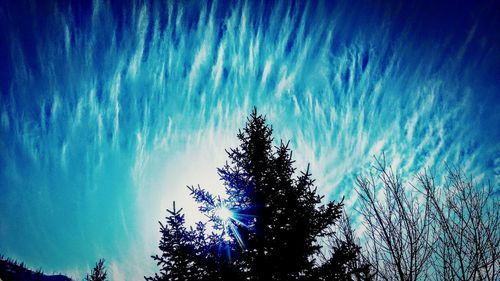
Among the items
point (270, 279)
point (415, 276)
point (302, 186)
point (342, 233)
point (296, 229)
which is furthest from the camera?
point (342, 233)

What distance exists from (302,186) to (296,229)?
1.32 metres

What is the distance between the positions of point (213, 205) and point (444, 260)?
19.2 ft

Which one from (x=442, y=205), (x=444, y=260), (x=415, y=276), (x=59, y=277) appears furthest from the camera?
(x=59, y=277)

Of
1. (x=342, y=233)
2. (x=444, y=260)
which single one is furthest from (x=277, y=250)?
(x=444, y=260)

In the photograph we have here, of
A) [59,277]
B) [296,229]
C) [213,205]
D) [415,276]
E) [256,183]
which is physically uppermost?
[59,277]

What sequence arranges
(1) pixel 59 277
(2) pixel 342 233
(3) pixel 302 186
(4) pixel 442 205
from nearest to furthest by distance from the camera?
(4) pixel 442 205
(3) pixel 302 186
(2) pixel 342 233
(1) pixel 59 277

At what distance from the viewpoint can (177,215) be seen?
6.00 meters

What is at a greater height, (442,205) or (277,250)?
(442,205)

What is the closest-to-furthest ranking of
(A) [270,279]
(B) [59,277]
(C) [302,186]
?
(A) [270,279] → (C) [302,186] → (B) [59,277]

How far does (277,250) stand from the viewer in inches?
223

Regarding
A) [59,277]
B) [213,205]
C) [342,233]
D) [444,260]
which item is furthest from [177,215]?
[59,277]

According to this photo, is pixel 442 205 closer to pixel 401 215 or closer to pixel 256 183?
pixel 401 215

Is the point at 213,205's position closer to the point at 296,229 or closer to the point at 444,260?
the point at 296,229

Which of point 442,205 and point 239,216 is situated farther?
point 239,216
